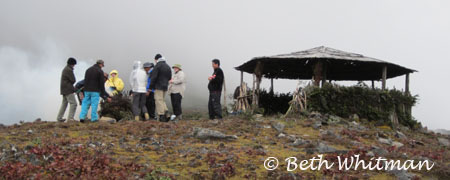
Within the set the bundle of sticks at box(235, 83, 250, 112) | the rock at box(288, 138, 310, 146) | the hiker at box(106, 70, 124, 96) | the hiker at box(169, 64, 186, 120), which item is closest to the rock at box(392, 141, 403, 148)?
the rock at box(288, 138, 310, 146)

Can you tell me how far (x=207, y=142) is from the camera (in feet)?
34.3

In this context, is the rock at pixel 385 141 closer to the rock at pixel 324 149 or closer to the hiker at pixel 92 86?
the rock at pixel 324 149

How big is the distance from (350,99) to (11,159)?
1335cm

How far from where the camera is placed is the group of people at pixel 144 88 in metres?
13.5

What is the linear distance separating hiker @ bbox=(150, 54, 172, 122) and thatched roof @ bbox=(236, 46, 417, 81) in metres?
6.21

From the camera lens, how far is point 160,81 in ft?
46.2

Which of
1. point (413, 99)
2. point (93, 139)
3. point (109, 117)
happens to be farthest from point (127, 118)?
point (413, 99)

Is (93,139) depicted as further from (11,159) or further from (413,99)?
(413,99)

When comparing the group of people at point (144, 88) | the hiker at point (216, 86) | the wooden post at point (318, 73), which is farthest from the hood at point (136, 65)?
the wooden post at point (318, 73)

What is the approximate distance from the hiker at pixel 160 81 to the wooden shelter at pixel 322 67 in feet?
20.4

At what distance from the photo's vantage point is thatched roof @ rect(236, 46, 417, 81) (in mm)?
18655

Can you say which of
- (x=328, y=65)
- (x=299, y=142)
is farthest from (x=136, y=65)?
(x=328, y=65)

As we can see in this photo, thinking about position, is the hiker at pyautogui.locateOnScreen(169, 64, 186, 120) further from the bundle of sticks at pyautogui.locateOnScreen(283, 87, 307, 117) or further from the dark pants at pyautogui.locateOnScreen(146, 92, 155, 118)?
the bundle of sticks at pyautogui.locateOnScreen(283, 87, 307, 117)

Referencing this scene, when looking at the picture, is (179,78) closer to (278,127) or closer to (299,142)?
(278,127)
